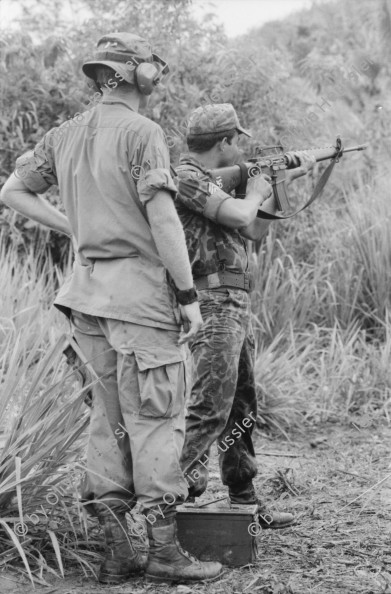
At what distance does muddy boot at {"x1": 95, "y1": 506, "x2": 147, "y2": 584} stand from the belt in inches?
43.4

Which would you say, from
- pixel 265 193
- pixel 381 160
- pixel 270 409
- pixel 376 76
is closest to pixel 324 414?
pixel 270 409

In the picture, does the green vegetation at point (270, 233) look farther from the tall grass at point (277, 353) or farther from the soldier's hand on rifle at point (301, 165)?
the soldier's hand on rifle at point (301, 165)

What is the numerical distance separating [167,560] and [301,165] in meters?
2.15

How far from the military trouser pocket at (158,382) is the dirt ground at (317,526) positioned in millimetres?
713

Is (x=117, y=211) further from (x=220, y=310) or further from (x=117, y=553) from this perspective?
(x=117, y=553)

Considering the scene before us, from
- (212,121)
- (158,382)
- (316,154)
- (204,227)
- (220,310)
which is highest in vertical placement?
(212,121)

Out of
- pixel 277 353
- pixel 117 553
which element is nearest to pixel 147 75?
pixel 117 553

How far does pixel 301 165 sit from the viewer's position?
4773 mm

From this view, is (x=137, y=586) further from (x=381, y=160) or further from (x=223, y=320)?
(x=381, y=160)

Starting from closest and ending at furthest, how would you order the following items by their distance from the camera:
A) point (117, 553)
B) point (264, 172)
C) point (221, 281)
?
point (117, 553) → point (221, 281) → point (264, 172)

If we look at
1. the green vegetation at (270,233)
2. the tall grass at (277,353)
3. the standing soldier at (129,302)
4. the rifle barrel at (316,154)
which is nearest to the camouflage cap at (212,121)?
the rifle barrel at (316,154)

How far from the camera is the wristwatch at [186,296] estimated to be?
144 inches

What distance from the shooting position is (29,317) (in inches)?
242

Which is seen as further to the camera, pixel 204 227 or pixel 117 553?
pixel 204 227
